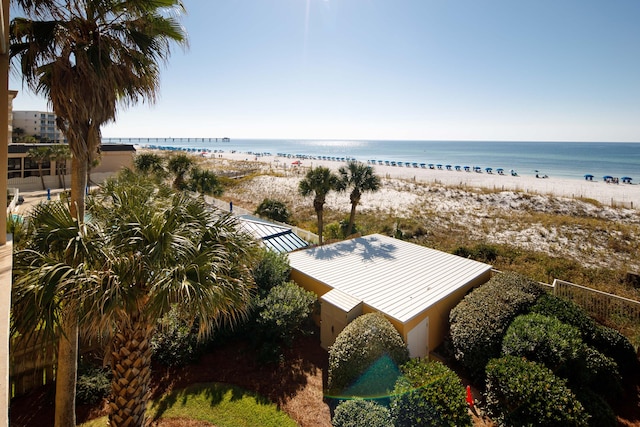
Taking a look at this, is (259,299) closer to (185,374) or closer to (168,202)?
(185,374)

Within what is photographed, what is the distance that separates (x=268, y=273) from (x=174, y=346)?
326cm

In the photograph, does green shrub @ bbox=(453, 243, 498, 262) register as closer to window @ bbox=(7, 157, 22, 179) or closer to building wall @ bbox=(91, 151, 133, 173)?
building wall @ bbox=(91, 151, 133, 173)

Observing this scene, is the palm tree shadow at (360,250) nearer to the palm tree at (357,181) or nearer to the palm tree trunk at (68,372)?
the palm tree at (357,181)

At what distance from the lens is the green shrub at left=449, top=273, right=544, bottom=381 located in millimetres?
8292

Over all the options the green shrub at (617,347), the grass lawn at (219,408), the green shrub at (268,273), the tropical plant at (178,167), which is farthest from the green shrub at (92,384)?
the tropical plant at (178,167)

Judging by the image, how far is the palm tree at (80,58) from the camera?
17.9 ft

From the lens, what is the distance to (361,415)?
20.5 ft

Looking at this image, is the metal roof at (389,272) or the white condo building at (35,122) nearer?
the metal roof at (389,272)

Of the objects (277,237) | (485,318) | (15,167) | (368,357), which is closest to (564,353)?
(485,318)

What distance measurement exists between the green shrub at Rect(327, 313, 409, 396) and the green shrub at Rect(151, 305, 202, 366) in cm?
384

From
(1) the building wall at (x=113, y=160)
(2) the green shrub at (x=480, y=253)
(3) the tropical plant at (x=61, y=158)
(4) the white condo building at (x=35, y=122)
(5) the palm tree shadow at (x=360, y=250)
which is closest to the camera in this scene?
(5) the palm tree shadow at (x=360, y=250)

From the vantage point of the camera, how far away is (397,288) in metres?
10.1

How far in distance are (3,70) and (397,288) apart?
9.98 metres

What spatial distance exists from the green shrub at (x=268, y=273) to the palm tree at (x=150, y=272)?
13.8 feet
